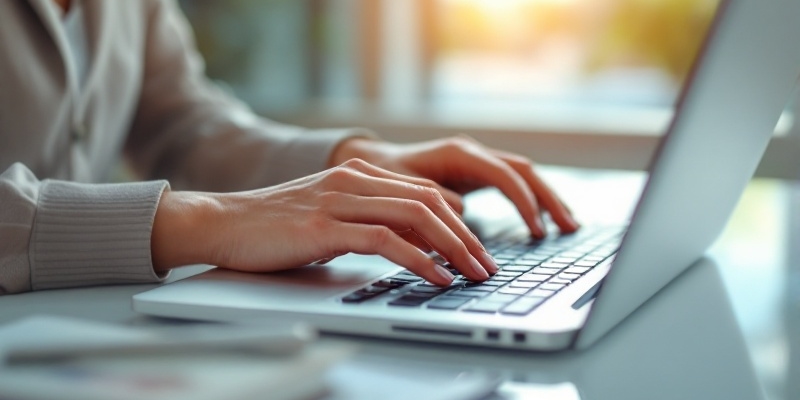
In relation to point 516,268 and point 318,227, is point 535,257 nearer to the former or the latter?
point 516,268

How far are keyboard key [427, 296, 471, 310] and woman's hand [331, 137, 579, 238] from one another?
0.33 metres

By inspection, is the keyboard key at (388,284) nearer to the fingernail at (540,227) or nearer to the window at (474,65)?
the fingernail at (540,227)

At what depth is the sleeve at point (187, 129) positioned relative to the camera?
4.09ft

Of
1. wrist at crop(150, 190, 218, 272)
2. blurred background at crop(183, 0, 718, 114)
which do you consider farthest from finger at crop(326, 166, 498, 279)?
blurred background at crop(183, 0, 718, 114)

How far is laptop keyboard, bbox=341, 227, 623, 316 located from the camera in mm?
611

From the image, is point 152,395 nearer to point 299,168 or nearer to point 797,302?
point 797,302

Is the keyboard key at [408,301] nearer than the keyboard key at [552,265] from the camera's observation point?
Yes

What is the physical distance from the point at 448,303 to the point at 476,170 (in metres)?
0.42

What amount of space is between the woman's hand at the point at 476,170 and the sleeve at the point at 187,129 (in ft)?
0.55

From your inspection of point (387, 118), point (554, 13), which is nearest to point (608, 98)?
point (554, 13)

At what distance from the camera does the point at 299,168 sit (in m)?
1.15

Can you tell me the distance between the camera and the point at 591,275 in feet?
2.38

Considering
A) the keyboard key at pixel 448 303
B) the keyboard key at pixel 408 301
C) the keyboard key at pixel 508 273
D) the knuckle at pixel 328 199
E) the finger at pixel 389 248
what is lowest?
the keyboard key at pixel 508 273

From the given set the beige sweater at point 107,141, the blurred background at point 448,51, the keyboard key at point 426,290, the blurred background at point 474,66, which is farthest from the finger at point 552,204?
the blurred background at point 448,51
